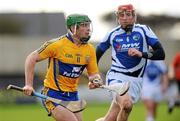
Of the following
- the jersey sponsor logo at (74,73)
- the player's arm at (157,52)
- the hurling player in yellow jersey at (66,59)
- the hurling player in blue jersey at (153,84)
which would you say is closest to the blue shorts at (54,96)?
the hurling player in yellow jersey at (66,59)

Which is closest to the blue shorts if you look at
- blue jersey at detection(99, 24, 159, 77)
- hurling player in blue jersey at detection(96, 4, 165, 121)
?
hurling player in blue jersey at detection(96, 4, 165, 121)

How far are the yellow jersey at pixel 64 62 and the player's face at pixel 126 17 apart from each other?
102 cm

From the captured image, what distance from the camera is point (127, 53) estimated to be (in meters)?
13.0

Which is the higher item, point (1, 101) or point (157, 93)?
point (157, 93)

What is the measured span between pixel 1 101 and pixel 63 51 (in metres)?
23.8

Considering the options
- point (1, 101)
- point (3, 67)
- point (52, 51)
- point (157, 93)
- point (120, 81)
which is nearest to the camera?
point (52, 51)

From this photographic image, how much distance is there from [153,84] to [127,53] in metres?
7.45

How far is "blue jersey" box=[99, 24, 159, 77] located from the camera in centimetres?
1305

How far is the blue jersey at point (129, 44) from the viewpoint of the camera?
1305 centimetres

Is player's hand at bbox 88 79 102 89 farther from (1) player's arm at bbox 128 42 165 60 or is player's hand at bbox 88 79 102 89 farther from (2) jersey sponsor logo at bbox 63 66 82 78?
(1) player's arm at bbox 128 42 165 60

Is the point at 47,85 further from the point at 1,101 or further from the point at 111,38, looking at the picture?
the point at 1,101

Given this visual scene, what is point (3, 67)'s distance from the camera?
172ft

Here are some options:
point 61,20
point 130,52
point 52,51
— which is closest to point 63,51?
point 52,51

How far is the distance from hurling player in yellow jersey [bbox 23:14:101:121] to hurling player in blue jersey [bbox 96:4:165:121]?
0.92m
